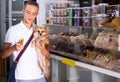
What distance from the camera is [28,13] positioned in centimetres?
218

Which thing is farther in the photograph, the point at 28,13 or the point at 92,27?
the point at 92,27

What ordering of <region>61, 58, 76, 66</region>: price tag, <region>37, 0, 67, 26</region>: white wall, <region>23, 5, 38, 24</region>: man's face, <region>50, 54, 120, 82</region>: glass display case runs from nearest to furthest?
<region>23, 5, 38, 24</region>: man's face → <region>50, 54, 120, 82</region>: glass display case → <region>61, 58, 76, 66</region>: price tag → <region>37, 0, 67, 26</region>: white wall

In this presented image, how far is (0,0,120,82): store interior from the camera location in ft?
7.88

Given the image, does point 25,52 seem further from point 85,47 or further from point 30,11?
point 85,47

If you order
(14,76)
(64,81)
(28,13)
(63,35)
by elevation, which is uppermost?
(28,13)

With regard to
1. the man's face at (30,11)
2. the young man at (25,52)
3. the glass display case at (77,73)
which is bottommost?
the glass display case at (77,73)

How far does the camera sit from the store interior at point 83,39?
2.40 meters

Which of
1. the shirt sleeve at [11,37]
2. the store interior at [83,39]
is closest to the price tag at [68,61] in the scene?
the store interior at [83,39]

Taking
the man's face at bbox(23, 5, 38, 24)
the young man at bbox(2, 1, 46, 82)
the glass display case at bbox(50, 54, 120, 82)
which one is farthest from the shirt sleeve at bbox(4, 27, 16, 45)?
the glass display case at bbox(50, 54, 120, 82)

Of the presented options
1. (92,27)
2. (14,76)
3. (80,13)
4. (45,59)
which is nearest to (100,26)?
(92,27)

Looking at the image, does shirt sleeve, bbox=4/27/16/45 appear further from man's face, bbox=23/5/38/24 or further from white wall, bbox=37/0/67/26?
white wall, bbox=37/0/67/26

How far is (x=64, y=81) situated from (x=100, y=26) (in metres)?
1.04

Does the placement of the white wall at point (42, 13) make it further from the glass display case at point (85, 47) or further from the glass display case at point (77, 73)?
the glass display case at point (77, 73)

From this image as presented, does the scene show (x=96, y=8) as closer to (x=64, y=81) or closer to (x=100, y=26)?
(x=100, y=26)
